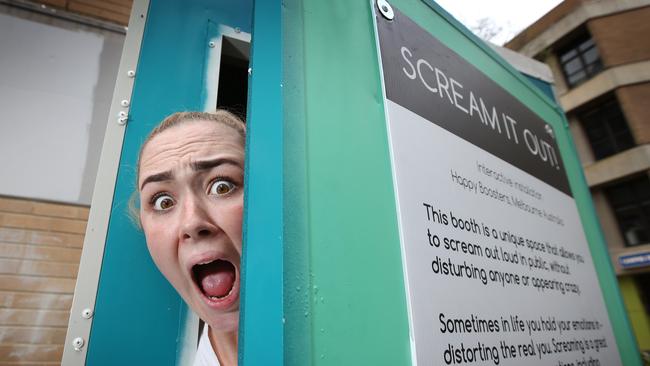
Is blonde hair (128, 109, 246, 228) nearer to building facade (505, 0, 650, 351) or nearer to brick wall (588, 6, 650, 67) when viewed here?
building facade (505, 0, 650, 351)

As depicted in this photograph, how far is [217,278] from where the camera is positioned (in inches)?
41.6

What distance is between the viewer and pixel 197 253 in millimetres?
1026

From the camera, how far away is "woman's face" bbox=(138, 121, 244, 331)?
1033mm

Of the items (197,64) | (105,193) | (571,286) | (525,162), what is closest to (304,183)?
(105,193)

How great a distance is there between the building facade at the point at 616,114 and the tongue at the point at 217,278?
12.2m

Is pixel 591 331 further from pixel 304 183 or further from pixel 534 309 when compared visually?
pixel 304 183

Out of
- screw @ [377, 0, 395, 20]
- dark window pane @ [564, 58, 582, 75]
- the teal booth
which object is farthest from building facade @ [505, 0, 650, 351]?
the teal booth

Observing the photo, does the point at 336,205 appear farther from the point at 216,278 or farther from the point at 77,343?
the point at 77,343

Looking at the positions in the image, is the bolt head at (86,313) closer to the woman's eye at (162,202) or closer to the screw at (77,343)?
the screw at (77,343)

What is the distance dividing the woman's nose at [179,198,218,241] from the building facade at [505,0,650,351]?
39.9 feet

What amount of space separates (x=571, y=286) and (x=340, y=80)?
1.62 m

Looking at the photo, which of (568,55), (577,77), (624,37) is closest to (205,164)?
(624,37)

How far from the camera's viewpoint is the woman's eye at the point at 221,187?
110 centimetres

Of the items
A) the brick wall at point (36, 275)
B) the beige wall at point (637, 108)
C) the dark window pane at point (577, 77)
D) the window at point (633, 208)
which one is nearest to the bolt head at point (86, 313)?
the brick wall at point (36, 275)
